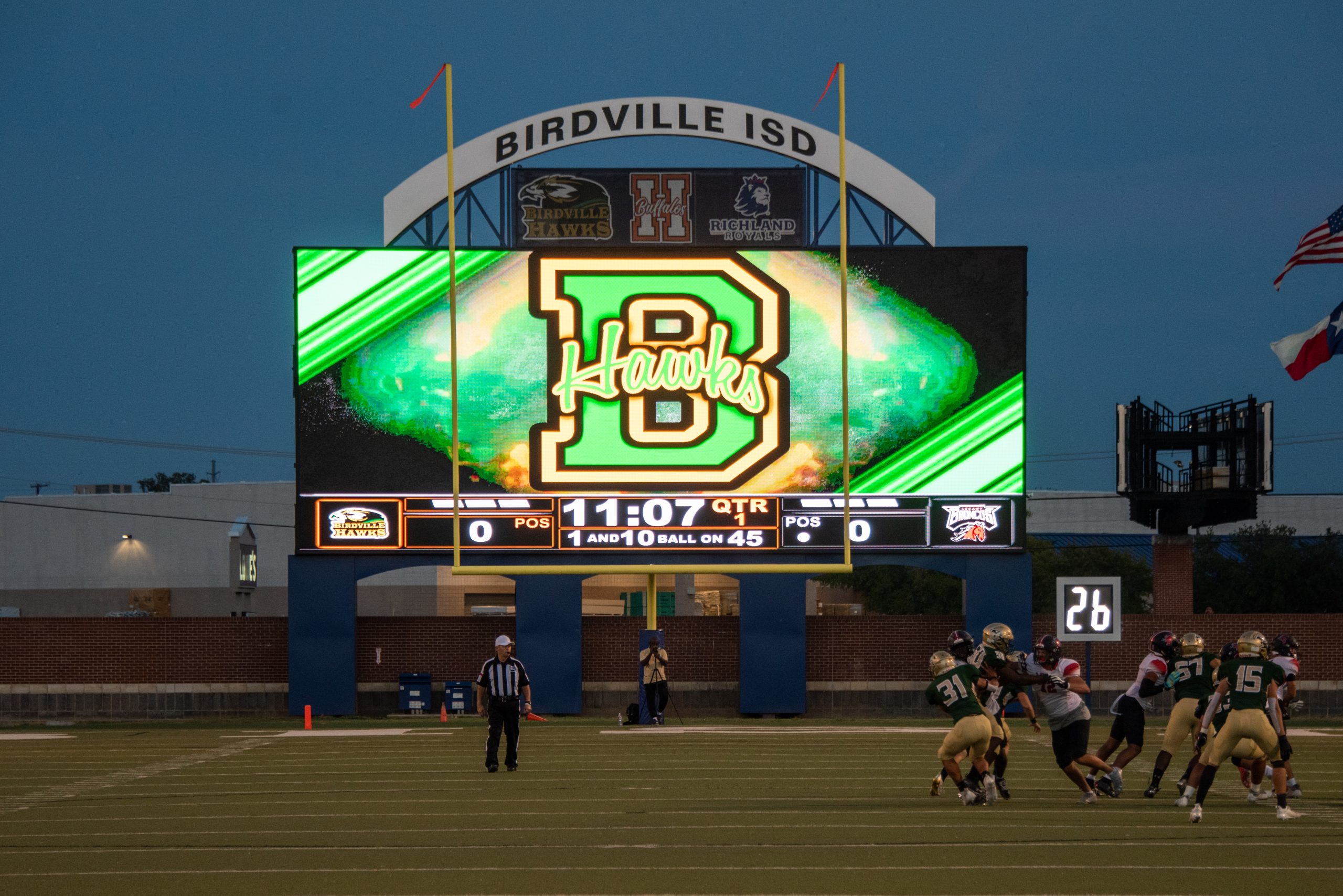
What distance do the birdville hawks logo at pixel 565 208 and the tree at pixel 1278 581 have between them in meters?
30.2

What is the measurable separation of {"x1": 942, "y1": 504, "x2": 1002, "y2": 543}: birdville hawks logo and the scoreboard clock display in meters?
2.34

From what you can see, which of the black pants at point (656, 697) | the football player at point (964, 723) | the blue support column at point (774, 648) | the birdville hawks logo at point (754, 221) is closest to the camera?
the football player at point (964, 723)

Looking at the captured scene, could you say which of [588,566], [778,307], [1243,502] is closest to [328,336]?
[588,566]

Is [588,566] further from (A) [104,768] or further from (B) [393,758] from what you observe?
(A) [104,768]

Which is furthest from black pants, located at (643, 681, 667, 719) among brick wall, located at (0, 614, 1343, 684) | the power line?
the power line

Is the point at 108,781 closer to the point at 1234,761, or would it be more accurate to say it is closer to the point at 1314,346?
the point at 1234,761

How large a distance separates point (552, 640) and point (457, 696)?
77.9 inches

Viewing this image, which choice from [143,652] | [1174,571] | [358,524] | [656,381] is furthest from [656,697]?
[1174,571]

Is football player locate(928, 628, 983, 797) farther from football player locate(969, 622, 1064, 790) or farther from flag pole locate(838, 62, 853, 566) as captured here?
flag pole locate(838, 62, 853, 566)

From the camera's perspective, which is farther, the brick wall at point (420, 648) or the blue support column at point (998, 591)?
the brick wall at point (420, 648)

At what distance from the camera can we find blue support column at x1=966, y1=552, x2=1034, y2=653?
26.0 metres

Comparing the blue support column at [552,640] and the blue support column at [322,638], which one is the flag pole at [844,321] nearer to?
the blue support column at [552,640]

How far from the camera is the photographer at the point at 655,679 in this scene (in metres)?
23.5

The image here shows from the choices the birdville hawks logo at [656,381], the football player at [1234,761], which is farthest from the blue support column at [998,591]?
the football player at [1234,761]
